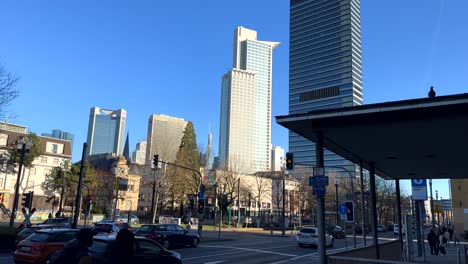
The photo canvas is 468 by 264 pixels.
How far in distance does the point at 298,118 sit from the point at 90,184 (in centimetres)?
7324

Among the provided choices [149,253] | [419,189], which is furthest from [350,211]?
[149,253]

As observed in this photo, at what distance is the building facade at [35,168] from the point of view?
7544 centimetres

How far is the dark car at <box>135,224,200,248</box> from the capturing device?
1032 inches

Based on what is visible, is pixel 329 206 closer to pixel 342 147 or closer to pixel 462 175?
pixel 462 175

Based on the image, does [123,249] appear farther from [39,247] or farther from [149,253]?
[39,247]

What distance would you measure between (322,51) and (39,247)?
111922 mm

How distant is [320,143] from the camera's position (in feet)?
37.4

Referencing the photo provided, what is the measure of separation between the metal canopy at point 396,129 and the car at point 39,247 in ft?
32.9

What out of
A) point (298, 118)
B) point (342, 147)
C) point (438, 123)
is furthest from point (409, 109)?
point (342, 147)

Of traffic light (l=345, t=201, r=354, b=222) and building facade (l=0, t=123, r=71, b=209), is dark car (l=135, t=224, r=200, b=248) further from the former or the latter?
building facade (l=0, t=123, r=71, b=209)

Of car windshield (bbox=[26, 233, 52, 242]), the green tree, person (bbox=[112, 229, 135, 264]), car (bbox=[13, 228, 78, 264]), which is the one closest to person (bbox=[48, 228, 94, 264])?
person (bbox=[112, 229, 135, 264])

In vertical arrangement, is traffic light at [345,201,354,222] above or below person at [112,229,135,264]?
above

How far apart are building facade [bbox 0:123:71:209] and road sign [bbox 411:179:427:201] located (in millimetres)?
67000

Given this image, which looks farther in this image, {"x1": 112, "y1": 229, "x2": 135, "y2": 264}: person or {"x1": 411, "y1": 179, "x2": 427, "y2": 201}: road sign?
{"x1": 411, "y1": 179, "x2": 427, "y2": 201}: road sign
